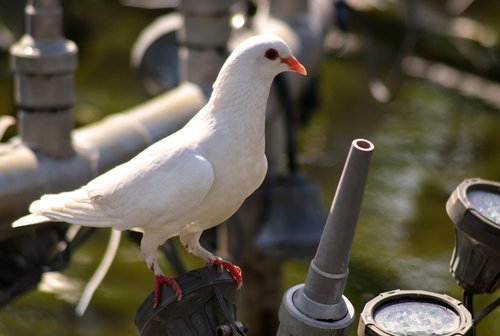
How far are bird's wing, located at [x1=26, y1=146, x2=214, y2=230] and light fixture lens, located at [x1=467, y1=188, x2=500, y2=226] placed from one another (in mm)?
A: 935

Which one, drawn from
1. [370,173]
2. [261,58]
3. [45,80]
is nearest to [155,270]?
[261,58]

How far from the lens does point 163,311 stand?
11.6ft

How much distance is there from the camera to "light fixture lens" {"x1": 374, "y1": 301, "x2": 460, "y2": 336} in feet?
9.72

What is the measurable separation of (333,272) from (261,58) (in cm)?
A: 102

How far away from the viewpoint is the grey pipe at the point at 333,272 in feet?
9.27

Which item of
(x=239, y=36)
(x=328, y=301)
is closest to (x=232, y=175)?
(x=328, y=301)

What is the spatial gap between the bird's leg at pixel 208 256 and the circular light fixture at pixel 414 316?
2.54 ft

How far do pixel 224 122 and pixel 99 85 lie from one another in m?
9.47

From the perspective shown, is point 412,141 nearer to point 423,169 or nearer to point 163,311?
point 423,169

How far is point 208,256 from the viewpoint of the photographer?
3898 mm

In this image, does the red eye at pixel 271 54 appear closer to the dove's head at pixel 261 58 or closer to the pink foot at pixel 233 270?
the dove's head at pixel 261 58

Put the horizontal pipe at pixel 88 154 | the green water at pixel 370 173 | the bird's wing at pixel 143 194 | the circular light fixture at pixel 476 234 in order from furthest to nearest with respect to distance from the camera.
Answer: the green water at pixel 370 173 < the horizontal pipe at pixel 88 154 < the bird's wing at pixel 143 194 < the circular light fixture at pixel 476 234

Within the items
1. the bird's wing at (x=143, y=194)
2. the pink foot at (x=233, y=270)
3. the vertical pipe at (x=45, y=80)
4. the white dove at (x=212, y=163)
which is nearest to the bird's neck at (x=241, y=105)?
the white dove at (x=212, y=163)

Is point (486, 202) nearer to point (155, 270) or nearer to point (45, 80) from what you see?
point (155, 270)
